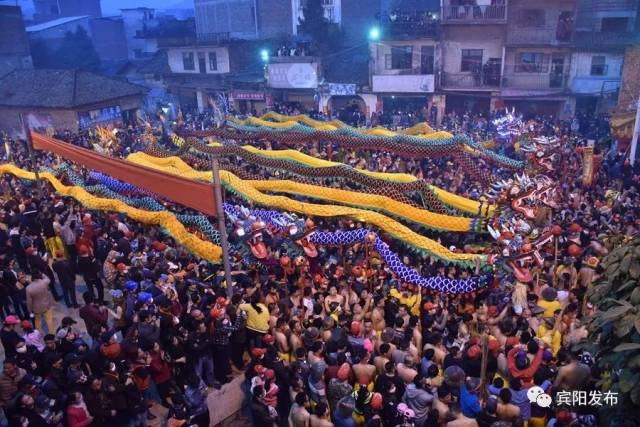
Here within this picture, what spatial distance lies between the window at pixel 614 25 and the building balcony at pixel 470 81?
16.8 feet

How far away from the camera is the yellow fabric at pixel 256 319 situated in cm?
738

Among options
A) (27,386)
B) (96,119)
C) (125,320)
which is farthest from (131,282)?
(96,119)

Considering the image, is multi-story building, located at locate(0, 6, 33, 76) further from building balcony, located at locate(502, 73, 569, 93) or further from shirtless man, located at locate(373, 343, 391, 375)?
shirtless man, located at locate(373, 343, 391, 375)

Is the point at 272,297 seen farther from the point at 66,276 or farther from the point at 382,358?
the point at 66,276

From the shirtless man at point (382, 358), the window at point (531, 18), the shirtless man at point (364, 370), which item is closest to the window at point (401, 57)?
the window at point (531, 18)

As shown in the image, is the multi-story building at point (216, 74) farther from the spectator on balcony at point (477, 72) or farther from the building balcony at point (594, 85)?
the building balcony at point (594, 85)

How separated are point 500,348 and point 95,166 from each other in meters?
9.89

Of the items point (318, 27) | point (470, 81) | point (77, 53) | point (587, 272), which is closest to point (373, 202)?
point (587, 272)

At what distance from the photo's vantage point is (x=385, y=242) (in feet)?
34.1

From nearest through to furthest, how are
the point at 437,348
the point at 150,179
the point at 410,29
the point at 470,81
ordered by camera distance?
1. the point at 437,348
2. the point at 150,179
3. the point at 470,81
4. the point at 410,29

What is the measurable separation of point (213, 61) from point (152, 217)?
22.8 metres

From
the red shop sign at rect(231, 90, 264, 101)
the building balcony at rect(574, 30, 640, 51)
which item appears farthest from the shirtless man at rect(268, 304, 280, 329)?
the red shop sign at rect(231, 90, 264, 101)

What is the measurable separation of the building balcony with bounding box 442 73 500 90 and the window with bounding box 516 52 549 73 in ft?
4.16

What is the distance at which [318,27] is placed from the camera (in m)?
30.4
